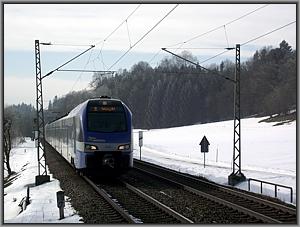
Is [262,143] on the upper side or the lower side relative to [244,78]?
lower

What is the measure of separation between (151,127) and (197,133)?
636 inches

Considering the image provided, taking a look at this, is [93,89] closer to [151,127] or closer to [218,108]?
[151,127]

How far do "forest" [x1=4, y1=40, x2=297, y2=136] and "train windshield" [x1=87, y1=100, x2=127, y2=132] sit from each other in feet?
65.6

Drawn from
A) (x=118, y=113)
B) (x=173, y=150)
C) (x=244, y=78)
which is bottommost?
(x=173, y=150)

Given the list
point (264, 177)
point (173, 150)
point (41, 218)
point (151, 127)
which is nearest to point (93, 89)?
point (173, 150)

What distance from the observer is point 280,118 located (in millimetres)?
82375

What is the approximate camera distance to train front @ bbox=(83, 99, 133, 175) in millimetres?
19844

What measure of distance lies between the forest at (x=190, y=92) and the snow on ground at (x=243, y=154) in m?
5.31

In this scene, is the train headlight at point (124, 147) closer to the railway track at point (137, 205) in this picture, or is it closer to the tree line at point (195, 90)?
the railway track at point (137, 205)

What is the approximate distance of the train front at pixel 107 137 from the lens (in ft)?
65.1

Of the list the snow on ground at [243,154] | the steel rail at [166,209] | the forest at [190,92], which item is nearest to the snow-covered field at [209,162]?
the snow on ground at [243,154]

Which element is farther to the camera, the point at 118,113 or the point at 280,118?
the point at 280,118

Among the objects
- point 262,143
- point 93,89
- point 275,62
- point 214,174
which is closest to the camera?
point 214,174

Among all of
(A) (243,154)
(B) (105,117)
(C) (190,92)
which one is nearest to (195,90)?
(C) (190,92)
